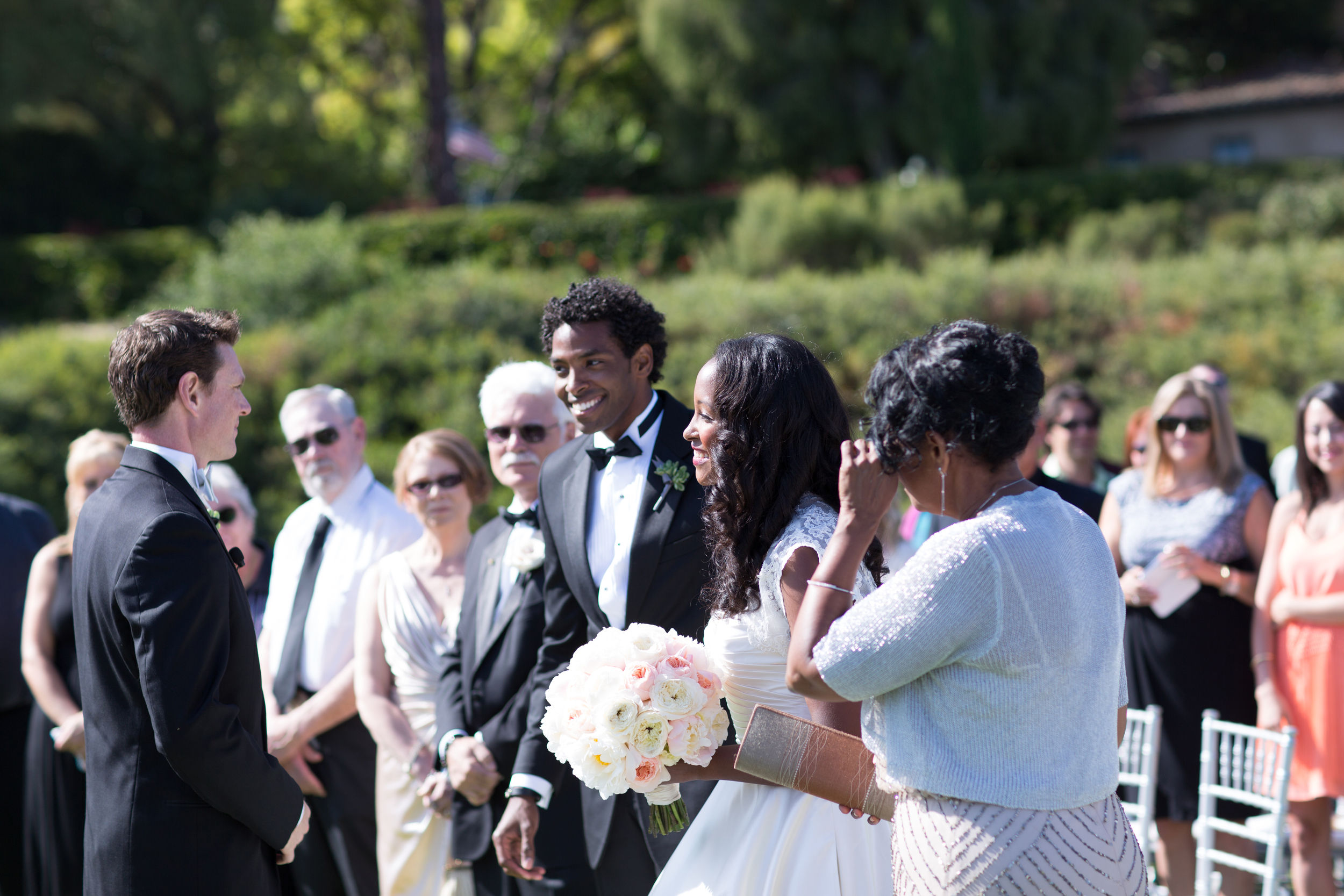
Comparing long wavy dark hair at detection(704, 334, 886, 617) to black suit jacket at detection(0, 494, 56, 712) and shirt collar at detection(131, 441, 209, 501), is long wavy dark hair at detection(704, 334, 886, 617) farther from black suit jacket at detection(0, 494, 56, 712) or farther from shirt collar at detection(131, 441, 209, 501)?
black suit jacket at detection(0, 494, 56, 712)

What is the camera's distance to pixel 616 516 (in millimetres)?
3586

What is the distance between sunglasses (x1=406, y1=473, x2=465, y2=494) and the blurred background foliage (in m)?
6.58

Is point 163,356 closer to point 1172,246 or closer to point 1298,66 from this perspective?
point 1172,246

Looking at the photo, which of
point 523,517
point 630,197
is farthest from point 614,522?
point 630,197

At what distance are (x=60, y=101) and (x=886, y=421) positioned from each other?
1156 inches

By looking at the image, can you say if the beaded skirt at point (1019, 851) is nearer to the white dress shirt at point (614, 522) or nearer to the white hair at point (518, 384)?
the white dress shirt at point (614, 522)

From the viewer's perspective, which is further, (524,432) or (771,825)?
(524,432)

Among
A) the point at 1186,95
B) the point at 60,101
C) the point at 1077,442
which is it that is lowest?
the point at 1077,442

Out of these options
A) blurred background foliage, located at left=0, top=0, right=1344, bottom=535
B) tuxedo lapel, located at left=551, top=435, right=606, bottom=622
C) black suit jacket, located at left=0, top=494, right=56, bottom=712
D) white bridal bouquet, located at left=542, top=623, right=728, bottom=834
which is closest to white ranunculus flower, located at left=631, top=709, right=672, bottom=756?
white bridal bouquet, located at left=542, top=623, right=728, bottom=834

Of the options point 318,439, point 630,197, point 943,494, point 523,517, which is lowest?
point 523,517

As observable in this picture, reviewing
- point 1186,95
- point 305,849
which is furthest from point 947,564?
point 1186,95

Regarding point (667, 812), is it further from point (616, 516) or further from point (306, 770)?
point (306, 770)

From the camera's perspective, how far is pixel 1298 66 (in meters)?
33.1

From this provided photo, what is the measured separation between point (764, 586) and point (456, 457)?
93.6 inches
